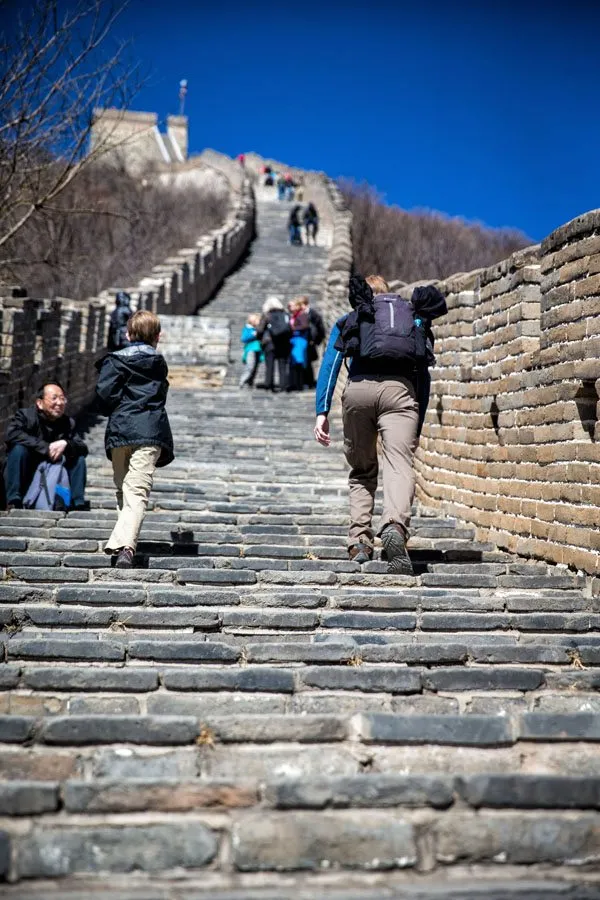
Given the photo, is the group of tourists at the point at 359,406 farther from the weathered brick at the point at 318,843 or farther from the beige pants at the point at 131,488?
the weathered brick at the point at 318,843

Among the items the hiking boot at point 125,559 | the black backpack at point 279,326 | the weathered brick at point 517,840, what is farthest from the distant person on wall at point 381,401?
the black backpack at point 279,326

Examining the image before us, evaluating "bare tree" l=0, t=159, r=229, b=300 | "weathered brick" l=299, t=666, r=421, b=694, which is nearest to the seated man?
"weathered brick" l=299, t=666, r=421, b=694

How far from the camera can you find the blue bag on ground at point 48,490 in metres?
9.69

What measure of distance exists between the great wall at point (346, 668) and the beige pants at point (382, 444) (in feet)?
1.25

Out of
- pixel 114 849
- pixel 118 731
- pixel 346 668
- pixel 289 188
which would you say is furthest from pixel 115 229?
pixel 114 849

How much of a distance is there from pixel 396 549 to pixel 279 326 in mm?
12275

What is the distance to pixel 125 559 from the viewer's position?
6.93 metres

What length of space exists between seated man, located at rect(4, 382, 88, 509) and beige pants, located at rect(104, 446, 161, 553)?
2.43 m

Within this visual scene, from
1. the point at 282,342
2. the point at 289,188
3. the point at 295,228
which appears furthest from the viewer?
the point at 289,188

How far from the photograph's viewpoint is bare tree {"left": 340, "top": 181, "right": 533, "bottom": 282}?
4897 centimetres

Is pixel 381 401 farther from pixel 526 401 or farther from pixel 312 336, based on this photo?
pixel 312 336

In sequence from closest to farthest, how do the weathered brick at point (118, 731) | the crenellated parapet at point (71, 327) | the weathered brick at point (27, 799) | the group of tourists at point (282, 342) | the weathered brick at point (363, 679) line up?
the weathered brick at point (27, 799) → the weathered brick at point (118, 731) → the weathered brick at point (363, 679) → the crenellated parapet at point (71, 327) → the group of tourists at point (282, 342)

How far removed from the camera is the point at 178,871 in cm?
354

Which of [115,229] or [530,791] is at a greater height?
[115,229]
